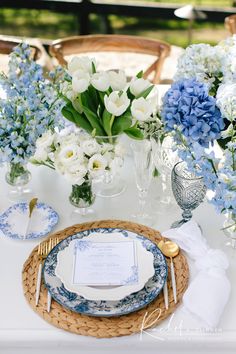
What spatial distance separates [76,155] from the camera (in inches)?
54.9

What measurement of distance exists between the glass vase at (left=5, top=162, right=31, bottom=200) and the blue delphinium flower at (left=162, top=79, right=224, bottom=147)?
445 mm

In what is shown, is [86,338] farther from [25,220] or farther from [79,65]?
[79,65]

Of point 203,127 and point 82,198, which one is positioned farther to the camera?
point 82,198

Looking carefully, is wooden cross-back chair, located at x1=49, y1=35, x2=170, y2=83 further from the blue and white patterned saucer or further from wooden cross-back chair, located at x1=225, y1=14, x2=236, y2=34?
the blue and white patterned saucer

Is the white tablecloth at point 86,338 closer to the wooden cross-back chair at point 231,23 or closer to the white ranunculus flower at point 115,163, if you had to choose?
the white ranunculus flower at point 115,163

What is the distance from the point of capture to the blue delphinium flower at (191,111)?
1303 mm

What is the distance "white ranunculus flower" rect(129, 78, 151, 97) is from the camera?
148 centimetres

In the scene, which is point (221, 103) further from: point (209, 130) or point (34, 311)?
point (34, 311)

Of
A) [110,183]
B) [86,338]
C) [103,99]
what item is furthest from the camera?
[110,183]

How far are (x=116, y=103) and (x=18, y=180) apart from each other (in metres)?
0.36

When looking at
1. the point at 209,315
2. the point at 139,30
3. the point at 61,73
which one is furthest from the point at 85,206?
the point at 139,30

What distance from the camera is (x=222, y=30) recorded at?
13.8ft

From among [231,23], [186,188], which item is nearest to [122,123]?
[186,188]

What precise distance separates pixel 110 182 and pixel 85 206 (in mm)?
133
